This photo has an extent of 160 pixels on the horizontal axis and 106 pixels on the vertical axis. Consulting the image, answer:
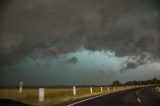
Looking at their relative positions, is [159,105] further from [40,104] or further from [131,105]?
[40,104]

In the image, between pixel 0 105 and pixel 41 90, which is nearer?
pixel 0 105

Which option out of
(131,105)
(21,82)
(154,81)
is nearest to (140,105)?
(131,105)

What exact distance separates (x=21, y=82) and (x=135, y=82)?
132975mm

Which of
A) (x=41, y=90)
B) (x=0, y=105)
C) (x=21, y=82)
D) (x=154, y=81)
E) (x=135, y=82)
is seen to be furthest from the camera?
(x=154, y=81)

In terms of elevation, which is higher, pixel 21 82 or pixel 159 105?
pixel 21 82

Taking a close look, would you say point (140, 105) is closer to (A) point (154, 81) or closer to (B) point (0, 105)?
(B) point (0, 105)

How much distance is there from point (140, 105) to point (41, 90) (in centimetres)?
650

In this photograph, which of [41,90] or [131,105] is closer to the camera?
Answer: [131,105]

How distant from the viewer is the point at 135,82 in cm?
15850

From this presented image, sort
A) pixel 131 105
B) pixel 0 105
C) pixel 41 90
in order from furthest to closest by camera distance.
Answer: pixel 41 90, pixel 131 105, pixel 0 105

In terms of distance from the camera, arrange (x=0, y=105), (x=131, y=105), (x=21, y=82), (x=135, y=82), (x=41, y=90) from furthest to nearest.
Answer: (x=135, y=82)
(x=21, y=82)
(x=41, y=90)
(x=131, y=105)
(x=0, y=105)

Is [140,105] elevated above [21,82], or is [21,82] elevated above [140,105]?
[21,82]

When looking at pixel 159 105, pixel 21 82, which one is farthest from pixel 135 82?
pixel 159 105

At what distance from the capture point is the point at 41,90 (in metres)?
18.7
